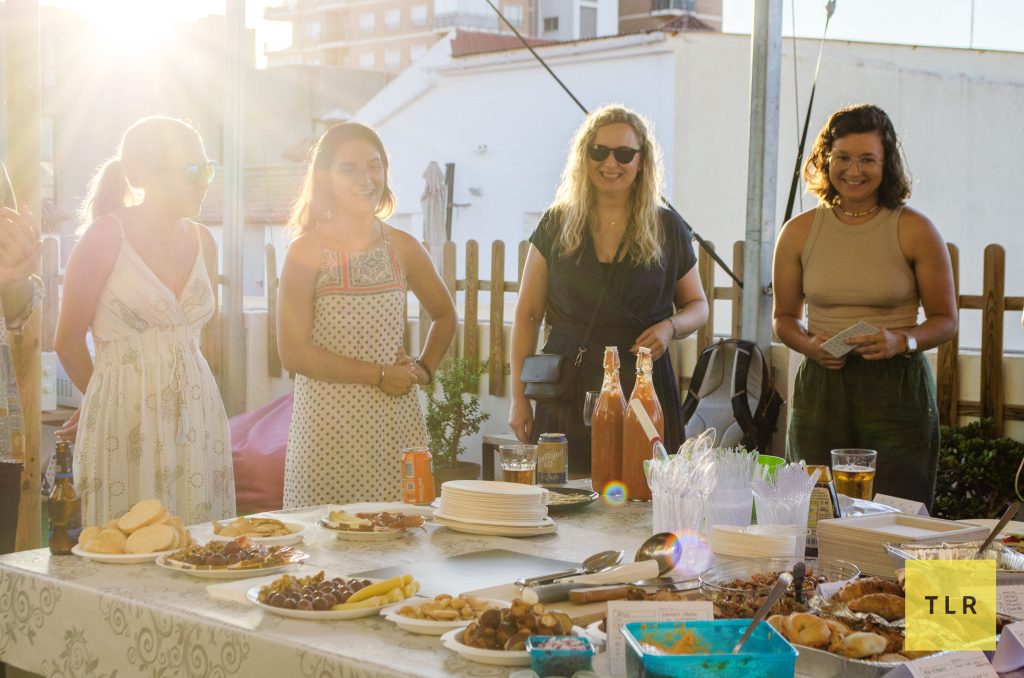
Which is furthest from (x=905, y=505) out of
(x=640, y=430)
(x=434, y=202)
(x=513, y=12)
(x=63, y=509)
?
(x=513, y=12)

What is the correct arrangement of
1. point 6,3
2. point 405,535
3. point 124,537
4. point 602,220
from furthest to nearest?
point 6,3 → point 602,220 → point 405,535 → point 124,537

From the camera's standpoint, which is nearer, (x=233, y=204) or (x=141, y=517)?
→ (x=141, y=517)

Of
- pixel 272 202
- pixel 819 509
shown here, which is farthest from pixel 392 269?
pixel 272 202

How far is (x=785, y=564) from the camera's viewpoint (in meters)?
1.64

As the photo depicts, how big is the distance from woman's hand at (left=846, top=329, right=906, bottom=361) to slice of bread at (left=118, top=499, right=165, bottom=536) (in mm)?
2035

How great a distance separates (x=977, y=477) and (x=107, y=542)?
409 cm

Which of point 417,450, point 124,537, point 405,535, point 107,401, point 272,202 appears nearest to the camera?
point 124,537

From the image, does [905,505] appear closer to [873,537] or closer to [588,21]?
[873,537]

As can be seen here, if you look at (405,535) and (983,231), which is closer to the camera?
(405,535)

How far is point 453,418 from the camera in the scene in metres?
6.97

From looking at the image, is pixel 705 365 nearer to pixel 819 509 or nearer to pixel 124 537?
pixel 819 509

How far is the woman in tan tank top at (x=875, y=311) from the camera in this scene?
333 centimetres

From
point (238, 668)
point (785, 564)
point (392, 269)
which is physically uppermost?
point (392, 269)

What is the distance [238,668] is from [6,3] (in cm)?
320
